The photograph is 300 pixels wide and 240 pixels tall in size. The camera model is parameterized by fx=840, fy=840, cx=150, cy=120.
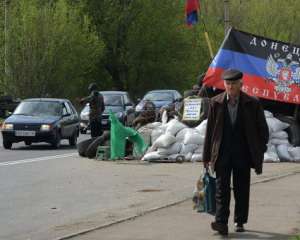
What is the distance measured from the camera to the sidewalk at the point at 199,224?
28.9ft

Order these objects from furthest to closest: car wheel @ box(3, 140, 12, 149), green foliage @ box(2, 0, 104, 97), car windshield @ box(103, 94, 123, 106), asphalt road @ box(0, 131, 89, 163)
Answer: green foliage @ box(2, 0, 104, 97)
car windshield @ box(103, 94, 123, 106)
car wheel @ box(3, 140, 12, 149)
asphalt road @ box(0, 131, 89, 163)

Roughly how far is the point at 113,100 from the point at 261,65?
13.7 metres

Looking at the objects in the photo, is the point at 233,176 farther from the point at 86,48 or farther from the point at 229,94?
the point at 86,48

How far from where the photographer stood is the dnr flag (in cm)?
1908

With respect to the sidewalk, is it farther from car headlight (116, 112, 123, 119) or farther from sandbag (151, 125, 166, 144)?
car headlight (116, 112, 123, 119)

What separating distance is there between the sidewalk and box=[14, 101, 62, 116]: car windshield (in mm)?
12893

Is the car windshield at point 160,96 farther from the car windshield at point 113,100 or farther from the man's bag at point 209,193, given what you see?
the man's bag at point 209,193

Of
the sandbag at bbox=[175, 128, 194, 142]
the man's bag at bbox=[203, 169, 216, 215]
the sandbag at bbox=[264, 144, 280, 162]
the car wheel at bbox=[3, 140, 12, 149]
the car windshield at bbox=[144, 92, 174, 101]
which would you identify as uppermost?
the man's bag at bbox=[203, 169, 216, 215]

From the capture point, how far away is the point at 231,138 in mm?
8641

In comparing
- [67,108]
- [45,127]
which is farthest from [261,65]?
[67,108]

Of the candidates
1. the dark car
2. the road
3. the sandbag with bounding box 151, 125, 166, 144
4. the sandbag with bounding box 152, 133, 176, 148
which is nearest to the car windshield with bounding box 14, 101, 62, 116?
the dark car

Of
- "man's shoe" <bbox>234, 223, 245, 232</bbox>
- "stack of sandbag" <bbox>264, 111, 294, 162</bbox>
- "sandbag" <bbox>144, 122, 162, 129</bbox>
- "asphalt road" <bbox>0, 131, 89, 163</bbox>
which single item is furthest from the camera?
"asphalt road" <bbox>0, 131, 89, 163</bbox>

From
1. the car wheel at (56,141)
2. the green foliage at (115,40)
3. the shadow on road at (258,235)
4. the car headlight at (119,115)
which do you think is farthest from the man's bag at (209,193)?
the green foliage at (115,40)

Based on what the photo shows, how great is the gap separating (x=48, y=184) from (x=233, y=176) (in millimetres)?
6036
